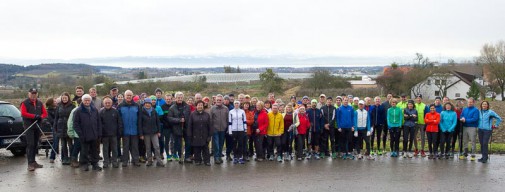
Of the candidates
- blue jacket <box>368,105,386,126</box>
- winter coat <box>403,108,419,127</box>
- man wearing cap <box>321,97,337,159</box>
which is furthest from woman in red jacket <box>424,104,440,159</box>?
man wearing cap <box>321,97,337,159</box>

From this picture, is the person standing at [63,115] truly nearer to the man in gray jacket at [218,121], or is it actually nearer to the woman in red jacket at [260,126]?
the man in gray jacket at [218,121]

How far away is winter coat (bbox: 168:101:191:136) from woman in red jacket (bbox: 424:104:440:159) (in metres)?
6.27

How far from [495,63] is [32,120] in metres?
66.3

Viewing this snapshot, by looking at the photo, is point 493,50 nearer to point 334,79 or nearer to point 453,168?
point 334,79

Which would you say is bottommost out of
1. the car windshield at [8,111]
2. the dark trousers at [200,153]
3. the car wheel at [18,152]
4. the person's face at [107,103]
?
the car wheel at [18,152]

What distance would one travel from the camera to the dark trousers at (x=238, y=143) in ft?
36.8

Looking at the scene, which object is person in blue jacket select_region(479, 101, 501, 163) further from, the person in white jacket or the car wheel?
the car wheel

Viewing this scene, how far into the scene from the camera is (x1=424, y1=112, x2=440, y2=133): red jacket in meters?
11.9

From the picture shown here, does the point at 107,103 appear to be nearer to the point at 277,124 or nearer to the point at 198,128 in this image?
the point at 198,128

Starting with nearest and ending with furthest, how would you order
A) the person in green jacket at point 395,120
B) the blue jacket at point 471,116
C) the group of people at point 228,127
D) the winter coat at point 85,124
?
1. the winter coat at point 85,124
2. the group of people at point 228,127
3. the blue jacket at point 471,116
4. the person in green jacket at point 395,120

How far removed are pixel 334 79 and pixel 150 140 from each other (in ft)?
171

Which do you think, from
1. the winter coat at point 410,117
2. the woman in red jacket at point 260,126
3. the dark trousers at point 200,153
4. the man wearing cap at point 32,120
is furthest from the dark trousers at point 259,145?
the man wearing cap at point 32,120

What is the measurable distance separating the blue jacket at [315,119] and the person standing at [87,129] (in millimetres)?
5236

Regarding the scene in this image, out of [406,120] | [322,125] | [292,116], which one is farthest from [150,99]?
[406,120]
